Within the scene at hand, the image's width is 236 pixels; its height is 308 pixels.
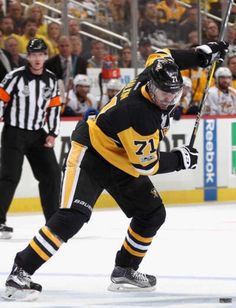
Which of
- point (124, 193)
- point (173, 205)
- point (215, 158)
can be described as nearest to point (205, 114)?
point (215, 158)

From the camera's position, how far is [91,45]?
10258 millimetres

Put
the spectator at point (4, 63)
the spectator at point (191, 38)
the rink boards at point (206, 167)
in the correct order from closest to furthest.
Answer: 1. the spectator at point (4, 63)
2. the rink boards at point (206, 167)
3. the spectator at point (191, 38)

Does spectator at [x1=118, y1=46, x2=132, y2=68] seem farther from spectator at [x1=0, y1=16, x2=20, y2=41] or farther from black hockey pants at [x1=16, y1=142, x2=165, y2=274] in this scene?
black hockey pants at [x1=16, y1=142, x2=165, y2=274]

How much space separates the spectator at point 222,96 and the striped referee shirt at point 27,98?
317 cm

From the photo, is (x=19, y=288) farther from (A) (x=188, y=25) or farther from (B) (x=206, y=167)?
(A) (x=188, y=25)

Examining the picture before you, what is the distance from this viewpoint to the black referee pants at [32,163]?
7250mm

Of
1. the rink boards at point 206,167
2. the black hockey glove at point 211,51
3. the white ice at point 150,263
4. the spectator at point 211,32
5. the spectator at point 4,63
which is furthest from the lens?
the spectator at point 211,32

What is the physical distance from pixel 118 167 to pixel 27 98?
268 cm

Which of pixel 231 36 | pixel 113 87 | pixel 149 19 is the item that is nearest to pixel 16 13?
pixel 113 87

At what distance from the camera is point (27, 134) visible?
728 cm

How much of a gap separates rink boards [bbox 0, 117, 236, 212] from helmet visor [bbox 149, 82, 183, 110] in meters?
4.69

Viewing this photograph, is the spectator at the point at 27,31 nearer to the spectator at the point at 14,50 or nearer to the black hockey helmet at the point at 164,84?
the spectator at the point at 14,50

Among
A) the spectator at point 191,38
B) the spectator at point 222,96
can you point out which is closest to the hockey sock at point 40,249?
the spectator at point 222,96

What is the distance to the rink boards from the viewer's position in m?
9.49
